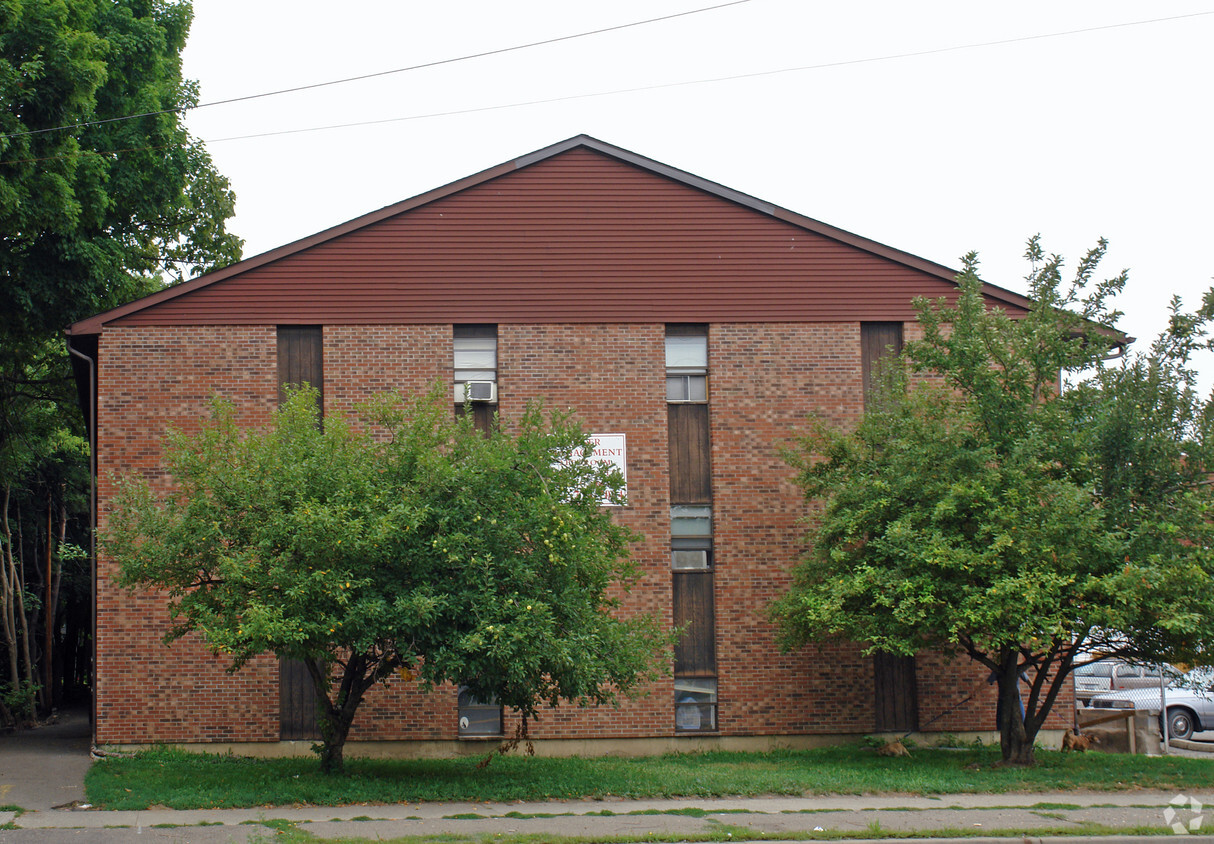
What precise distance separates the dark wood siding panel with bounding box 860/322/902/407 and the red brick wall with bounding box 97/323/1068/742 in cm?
21

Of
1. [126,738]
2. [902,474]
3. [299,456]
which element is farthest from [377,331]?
[902,474]

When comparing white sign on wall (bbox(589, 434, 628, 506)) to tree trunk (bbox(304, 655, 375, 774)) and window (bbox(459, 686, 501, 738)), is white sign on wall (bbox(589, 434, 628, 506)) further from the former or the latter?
tree trunk (bbox(304, 655, 375, 774))

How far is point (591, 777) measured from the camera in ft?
46.9

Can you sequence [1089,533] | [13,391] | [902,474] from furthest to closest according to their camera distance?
[13,391]
[902,474]
[1089,533]

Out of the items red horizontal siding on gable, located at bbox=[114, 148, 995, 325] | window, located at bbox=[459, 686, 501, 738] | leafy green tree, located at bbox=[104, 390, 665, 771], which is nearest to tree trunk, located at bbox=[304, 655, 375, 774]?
leafy green tree, located at bbox=[104, 390, 665, 771]

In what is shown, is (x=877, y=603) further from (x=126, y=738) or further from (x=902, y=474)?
(x=126, y=738)

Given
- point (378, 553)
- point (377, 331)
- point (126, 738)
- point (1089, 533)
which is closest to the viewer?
point (378, 553)

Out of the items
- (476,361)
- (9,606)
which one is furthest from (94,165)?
(9,606)

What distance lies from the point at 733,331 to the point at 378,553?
8.71m

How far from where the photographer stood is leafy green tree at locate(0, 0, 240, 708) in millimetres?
17234

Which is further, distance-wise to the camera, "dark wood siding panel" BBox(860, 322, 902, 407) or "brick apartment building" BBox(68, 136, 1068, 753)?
"dark wood siding panel" BBox(860, 322, 902, 407)

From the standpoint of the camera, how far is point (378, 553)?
12719 mm

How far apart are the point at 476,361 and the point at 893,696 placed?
950cm

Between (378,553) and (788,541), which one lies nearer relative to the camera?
(378,553)
